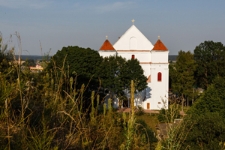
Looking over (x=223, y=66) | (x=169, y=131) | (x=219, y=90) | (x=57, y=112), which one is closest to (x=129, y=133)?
(x=169, y=131)

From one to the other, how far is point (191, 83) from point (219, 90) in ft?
42.5

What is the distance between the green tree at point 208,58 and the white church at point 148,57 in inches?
187

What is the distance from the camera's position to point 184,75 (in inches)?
1307

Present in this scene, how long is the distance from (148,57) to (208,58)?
677cm

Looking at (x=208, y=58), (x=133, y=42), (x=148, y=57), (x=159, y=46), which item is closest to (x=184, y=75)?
(x=159, y=46)

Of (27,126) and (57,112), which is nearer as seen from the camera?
(27,126)

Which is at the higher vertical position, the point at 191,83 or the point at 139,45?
the point at 139,45

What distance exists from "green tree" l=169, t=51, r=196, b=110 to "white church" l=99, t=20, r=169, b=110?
1.17m

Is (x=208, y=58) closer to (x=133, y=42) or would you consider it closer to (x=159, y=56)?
(x=159, y=56)

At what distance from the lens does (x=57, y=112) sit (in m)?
2.83

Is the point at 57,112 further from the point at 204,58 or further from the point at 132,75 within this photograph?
the point at 204,58

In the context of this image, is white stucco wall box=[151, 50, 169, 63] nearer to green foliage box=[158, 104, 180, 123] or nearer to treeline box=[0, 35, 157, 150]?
treeline box=[0, 35, 157, 150]

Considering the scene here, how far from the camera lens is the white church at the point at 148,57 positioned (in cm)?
3316

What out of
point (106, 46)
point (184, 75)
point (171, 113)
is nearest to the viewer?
point (171, 113)
